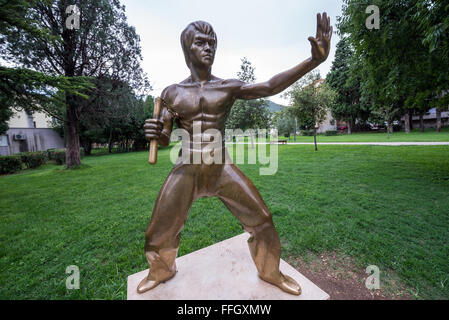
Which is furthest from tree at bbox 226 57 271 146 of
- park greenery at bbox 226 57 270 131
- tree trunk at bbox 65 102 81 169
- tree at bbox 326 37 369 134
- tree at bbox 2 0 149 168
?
tree at bbox 326 37 369 134

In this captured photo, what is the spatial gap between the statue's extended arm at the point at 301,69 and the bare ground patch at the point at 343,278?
8.20ft

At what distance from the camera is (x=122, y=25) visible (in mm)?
13133

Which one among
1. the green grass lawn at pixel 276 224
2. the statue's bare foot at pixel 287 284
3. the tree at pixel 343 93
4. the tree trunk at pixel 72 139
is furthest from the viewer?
the tree at pixel 343 93

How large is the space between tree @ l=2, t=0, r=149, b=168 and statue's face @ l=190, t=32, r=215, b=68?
11007 mm

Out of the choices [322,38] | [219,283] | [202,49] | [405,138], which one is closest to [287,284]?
[219,283]

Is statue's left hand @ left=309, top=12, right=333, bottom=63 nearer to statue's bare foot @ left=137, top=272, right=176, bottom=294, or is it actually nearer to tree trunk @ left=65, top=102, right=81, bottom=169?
statue's bare foot @ left=137, top=272, right=176, bottom=294

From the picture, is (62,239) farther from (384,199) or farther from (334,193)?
(384,199)

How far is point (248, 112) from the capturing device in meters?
17.0

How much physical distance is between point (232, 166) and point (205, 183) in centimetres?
32

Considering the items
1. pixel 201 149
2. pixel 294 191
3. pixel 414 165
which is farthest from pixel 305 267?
pixel 414 165

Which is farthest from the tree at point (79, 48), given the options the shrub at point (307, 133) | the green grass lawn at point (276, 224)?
the shrub at point (307, 133)

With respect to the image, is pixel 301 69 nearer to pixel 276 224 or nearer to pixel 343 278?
pixel 343 278

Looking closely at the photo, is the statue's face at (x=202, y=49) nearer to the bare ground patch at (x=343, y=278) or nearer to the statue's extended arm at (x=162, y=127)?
the statue's extended arm at (x=162, y=127)

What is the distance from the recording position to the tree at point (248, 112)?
55.3 feet
